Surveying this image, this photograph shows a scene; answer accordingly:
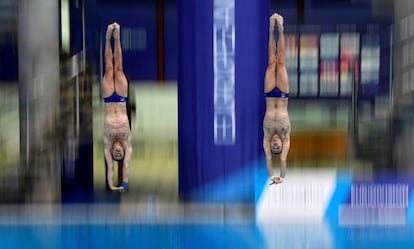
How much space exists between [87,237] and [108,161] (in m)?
0.67

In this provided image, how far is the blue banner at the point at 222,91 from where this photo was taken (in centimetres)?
643

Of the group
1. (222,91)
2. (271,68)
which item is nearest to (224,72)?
(222,91)

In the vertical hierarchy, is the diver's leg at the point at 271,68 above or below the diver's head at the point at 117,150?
above

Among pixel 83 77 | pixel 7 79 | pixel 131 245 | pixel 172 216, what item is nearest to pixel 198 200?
pixel 172 216

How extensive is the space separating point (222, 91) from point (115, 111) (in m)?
0.87

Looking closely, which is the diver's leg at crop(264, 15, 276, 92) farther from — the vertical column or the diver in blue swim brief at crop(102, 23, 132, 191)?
the vertical column

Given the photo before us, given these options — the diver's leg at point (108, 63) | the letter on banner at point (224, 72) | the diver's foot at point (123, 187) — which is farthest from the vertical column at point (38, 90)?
the letter on banner at point (224, 72)

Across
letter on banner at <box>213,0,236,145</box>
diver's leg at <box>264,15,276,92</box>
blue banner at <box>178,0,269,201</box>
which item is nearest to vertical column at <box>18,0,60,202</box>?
blue banner at <box>178,0,269,201</box>

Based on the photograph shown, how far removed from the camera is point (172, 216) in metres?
6.45

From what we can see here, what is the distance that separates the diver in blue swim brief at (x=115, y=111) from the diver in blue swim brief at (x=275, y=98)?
1109mm

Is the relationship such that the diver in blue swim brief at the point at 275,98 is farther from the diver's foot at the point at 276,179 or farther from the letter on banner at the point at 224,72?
the letter on banner at the point at 224,72

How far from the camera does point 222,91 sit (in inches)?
254

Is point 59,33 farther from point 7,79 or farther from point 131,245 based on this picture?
point 131,245

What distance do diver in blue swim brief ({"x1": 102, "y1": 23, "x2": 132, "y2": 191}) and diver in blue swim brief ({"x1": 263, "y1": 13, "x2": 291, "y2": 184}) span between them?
3.64 feet
